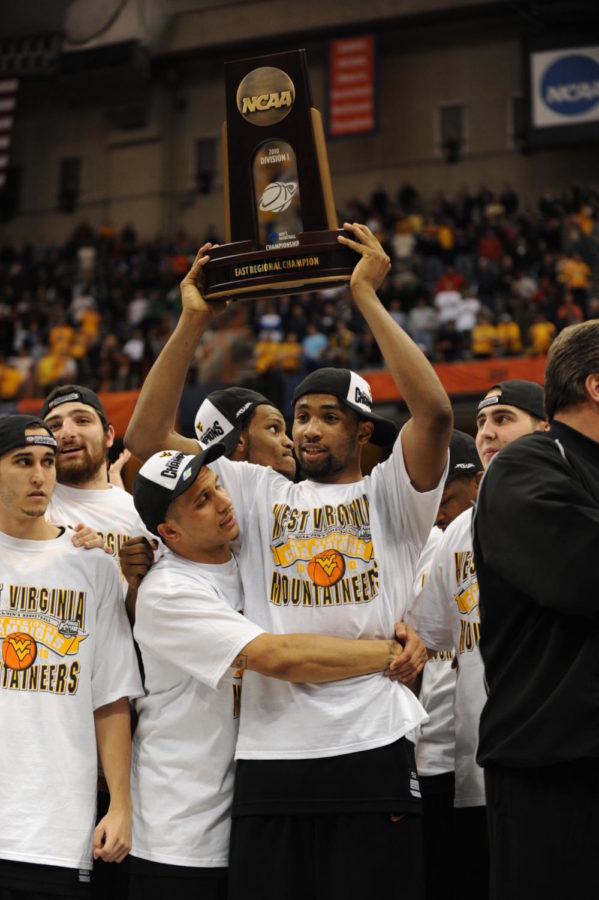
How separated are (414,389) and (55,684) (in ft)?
5.21

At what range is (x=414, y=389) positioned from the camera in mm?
3521

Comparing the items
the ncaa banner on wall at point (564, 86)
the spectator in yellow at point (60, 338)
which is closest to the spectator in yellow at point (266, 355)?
the spectator in yellow at point (60, 338)

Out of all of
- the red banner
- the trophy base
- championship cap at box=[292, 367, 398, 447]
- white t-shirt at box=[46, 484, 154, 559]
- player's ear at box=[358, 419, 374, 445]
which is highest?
the red banner

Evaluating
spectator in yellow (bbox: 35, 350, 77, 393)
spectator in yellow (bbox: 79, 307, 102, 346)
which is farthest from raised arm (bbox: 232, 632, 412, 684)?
spectator in yellow (bbox: 79, 307, 102, 346)

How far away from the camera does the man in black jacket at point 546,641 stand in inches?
105

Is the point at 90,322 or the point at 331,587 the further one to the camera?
the point at 90,322

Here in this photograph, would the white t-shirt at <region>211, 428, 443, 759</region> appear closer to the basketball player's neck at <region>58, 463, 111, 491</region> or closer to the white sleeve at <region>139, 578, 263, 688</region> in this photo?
the white sleeve at <region>139, 578, 263, 688</region>

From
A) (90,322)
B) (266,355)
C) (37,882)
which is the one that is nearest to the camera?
(37,882)

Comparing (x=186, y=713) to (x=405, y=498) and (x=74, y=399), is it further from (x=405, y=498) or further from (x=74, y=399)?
(x=74, y=399)

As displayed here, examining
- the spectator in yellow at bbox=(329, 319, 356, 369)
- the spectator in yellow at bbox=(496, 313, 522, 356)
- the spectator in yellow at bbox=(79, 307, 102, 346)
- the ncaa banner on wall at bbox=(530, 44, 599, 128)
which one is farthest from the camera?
the spectator in yellow at bbox=(79, 307, 102, 346)

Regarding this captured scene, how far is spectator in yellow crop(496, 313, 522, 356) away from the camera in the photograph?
16.5 metres

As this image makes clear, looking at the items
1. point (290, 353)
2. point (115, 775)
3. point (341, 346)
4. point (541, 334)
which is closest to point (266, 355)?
point (290, 353)

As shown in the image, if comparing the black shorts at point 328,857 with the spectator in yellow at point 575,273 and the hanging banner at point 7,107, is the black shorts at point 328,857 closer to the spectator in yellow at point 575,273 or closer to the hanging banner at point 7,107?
the spectator in yellow at point 575,273

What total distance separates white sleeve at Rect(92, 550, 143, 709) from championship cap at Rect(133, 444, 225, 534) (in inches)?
14.2
